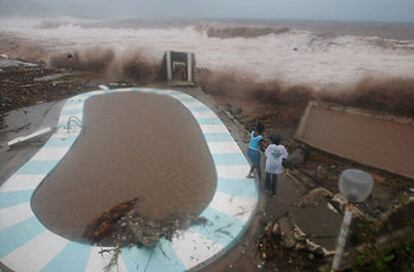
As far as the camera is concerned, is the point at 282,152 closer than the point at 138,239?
No

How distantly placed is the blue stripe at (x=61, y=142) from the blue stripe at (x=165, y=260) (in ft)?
14.9

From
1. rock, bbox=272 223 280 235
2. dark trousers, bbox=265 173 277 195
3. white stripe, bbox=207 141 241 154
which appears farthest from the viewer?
white stripe, bbox=207 141 241 154

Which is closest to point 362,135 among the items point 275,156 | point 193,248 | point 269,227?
point 275,156

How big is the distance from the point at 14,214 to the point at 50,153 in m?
2.29

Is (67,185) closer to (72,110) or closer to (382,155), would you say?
(72,110)

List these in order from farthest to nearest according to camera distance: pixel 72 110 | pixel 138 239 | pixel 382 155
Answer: pixel 72 110 → pixel 382 155 → pixel 138 239

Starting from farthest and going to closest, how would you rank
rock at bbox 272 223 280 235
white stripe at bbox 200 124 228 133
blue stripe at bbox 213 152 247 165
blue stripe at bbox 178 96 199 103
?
blue stripe at bbox 178 96 199 103 → white stripe at bbox 200 124 228 133 → blue stripe at bbox 213 152 247 165 → rock at bbox 272 223 280 235

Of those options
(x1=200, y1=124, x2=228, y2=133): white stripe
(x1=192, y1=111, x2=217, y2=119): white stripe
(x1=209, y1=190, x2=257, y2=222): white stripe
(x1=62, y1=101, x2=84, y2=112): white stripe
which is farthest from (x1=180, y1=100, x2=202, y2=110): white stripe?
(x1=209, y1=190, x2=257, y2=222): white stripe

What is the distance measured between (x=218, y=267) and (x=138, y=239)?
4.12 ft

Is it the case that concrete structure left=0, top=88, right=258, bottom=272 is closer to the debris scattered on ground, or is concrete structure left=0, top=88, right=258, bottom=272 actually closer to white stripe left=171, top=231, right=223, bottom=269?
white stripe left=171, top=231, right=223, bottom=269

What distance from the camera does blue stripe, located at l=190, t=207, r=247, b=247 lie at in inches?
183

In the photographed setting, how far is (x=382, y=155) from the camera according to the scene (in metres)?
6.34

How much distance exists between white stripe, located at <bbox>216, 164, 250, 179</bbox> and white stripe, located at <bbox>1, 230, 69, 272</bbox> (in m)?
3.18

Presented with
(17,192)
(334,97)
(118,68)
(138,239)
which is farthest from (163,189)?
(118,68)
